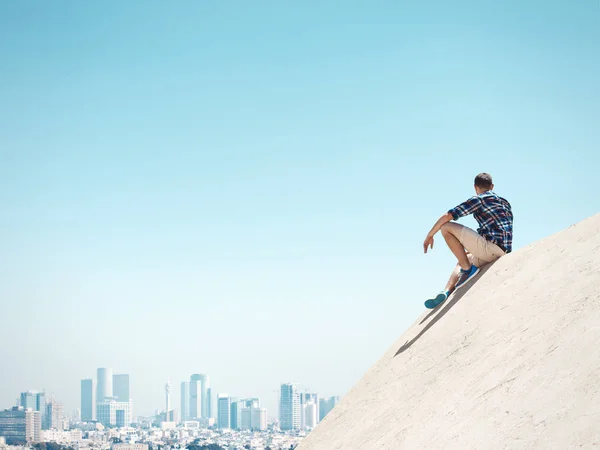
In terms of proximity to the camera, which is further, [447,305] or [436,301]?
[436,301]

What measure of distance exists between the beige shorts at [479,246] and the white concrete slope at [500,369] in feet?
0.48

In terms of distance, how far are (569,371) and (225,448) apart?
143 meters

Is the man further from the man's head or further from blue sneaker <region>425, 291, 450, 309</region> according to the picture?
blue sneaker <region>425, 291, 450, 309</region>

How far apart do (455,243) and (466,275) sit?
285mm

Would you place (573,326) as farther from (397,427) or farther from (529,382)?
(397,427)

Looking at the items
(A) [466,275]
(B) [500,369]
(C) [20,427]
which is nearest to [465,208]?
(A) [466,275]

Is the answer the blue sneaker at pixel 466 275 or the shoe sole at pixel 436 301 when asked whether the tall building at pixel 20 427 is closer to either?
the shoe sole at pixel 436 301

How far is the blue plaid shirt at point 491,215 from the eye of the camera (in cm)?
572

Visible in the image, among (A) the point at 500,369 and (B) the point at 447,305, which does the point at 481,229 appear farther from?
(A) the point at 500,369

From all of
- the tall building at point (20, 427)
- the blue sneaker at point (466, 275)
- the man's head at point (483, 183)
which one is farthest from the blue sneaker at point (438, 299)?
the tall building at point (20, 427)

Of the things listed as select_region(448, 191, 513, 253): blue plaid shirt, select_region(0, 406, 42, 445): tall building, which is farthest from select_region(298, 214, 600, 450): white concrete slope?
select_region(0, 406, 42, 445): tall building

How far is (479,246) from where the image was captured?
225 inches

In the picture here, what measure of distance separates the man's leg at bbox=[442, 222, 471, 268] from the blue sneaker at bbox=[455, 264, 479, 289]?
3 cm

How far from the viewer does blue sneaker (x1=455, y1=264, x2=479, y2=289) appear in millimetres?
5859
